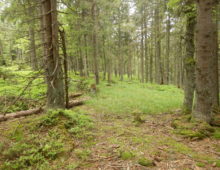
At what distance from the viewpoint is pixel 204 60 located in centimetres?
454

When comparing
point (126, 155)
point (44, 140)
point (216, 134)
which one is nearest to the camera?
point (126, 155)

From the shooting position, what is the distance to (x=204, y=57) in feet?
14.9

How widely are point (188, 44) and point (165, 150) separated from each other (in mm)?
4773

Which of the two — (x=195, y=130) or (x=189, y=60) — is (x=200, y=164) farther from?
(x=189, y=60)

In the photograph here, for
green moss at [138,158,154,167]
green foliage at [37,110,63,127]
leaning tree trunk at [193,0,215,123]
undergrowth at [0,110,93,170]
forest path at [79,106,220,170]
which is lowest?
forest path at [79,106,220,170]

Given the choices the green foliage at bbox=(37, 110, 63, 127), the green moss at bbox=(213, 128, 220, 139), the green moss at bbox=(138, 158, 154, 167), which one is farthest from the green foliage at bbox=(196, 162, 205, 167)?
the green foliage at bbox=(37, 110, 63, 127)

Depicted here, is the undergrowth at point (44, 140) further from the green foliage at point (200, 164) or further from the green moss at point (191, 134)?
the green moss at point (191, 134)

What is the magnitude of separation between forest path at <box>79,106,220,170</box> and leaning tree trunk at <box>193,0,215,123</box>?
1.09 m

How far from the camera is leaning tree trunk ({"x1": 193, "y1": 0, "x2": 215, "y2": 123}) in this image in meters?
4.44

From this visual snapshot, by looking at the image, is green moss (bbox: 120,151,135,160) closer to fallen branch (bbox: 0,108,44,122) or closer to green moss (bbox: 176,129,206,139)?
green moss (bbox: 176,129,206,139)

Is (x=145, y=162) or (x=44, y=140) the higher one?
(x=44, y=140)

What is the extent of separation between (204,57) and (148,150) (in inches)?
134

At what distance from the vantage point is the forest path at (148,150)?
9.32ft

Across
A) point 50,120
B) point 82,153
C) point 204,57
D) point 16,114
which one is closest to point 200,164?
point 82,153
